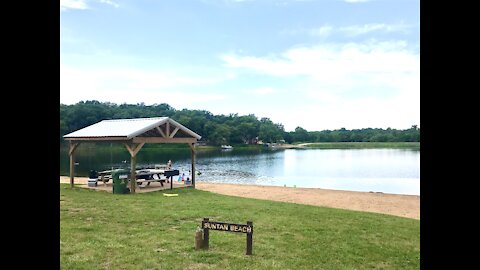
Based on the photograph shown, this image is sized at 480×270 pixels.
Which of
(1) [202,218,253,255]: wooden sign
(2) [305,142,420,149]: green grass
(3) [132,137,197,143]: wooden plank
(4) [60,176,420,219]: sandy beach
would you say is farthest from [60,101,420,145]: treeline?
(1) [202,218,253,255]: wooden sign

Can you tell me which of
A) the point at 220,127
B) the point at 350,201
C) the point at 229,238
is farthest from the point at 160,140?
the point at 220,127

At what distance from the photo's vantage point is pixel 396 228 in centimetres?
876

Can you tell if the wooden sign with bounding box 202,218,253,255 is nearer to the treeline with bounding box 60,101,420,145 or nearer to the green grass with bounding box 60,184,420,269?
the green grass with bounding box 60,184,420,269

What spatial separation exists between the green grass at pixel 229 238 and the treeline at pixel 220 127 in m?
57.6

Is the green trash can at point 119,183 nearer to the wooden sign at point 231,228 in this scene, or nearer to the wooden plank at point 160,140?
the wooden plank at point 160,140

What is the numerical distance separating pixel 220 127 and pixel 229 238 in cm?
8204

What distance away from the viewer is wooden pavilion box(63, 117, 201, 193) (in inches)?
546

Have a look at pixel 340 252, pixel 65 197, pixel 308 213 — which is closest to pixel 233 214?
pixel 308 213

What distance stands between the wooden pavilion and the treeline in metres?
50.1

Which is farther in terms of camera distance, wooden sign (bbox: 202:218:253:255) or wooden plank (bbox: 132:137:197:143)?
wooden plank (bbox: 132:137:197:143)
